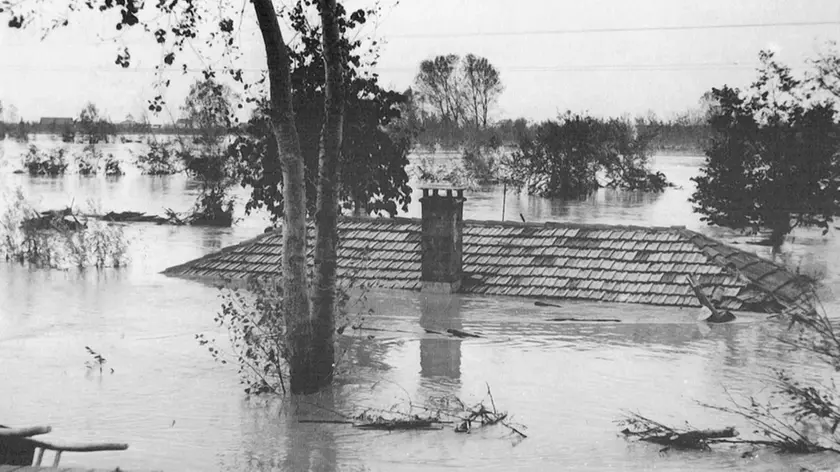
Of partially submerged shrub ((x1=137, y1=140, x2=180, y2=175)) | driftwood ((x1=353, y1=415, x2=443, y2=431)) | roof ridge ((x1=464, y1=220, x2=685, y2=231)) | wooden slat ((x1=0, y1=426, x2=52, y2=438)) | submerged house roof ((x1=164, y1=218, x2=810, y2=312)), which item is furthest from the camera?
partially submerged shrub ((x1=137, y1=140, x2=180, y2=175))

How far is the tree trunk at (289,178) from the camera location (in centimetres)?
1246

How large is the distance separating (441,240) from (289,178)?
34.0 ft

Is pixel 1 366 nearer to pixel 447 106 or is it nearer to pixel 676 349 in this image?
pixel 676 349

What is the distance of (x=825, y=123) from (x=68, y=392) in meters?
26.8

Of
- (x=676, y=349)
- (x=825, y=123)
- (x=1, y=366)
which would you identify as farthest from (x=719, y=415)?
(x=825, y=123)

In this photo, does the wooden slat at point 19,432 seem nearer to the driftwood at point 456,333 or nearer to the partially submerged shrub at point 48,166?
the driftwood at point 456,333

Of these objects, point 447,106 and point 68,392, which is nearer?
point 68,392

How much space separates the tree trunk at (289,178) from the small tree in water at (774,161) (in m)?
25.1

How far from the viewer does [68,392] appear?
15.1 metres

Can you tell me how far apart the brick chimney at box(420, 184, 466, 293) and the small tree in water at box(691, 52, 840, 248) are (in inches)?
603

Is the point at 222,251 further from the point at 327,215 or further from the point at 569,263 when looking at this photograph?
the point at 327,215

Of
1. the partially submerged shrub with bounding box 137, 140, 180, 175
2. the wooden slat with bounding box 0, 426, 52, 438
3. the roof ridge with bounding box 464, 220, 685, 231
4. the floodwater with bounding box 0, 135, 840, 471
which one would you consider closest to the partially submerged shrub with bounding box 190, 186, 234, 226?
Answer: the floodwater with bounding box 0, 135, 840, 471

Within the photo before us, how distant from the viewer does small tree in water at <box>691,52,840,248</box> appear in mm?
33656

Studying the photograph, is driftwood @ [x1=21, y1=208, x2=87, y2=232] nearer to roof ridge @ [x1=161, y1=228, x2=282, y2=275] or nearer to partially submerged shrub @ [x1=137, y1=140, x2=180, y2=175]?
roof ridge @ [x1=161, y1=228, x2=282, y2=275]
